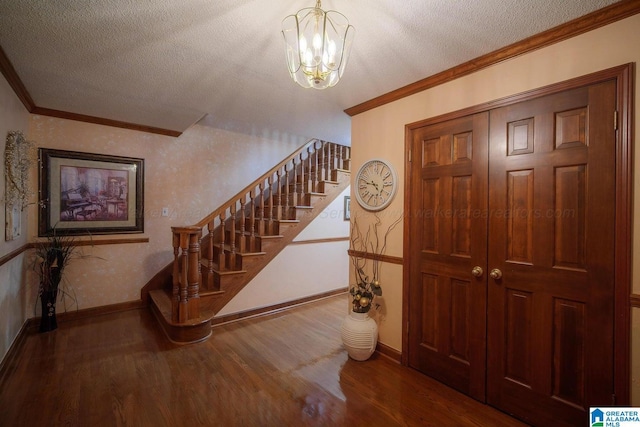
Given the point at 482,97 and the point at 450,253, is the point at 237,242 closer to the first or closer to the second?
the point at 450,253

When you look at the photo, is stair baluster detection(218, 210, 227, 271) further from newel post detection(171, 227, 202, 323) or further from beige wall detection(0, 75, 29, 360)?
beige wall detection(0, 75, 29, 360)

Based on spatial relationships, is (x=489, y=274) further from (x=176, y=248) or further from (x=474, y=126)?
(x=176, y=248)

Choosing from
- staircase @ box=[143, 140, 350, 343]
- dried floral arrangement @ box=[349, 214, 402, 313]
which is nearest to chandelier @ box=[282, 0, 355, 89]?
dried floral arrangement @ box=[349, 214, 402, 313]

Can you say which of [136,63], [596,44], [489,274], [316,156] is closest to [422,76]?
[596,44]

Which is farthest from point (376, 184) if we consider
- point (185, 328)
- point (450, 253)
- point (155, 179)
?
point (155, 179)

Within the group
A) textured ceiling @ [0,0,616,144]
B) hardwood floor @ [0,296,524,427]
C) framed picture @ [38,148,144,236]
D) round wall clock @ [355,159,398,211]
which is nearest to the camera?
textured ceiling @ [0,0,616,144]

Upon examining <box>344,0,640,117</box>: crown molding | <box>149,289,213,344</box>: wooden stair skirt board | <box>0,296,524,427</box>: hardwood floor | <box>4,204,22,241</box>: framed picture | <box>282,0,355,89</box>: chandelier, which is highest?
<box>344,0,640,117</box>: crown molding

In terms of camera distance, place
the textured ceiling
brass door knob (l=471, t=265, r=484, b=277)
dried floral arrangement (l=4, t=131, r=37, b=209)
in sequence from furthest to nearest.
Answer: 1. dried floral arrangement (l=4, t=131, r=37, b=209)
2. brass door knob (l=471, t=265, r=484, b=277)
3. the textured ceiling

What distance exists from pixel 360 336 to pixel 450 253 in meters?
1.01

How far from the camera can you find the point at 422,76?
2186 millimetres

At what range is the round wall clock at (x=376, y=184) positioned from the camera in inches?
97.7

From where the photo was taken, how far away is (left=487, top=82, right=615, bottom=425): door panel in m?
1.48

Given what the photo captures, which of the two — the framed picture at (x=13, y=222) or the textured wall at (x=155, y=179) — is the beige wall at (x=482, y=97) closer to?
the textured wall at (x=155, y=179)

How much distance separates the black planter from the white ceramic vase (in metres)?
3.04
